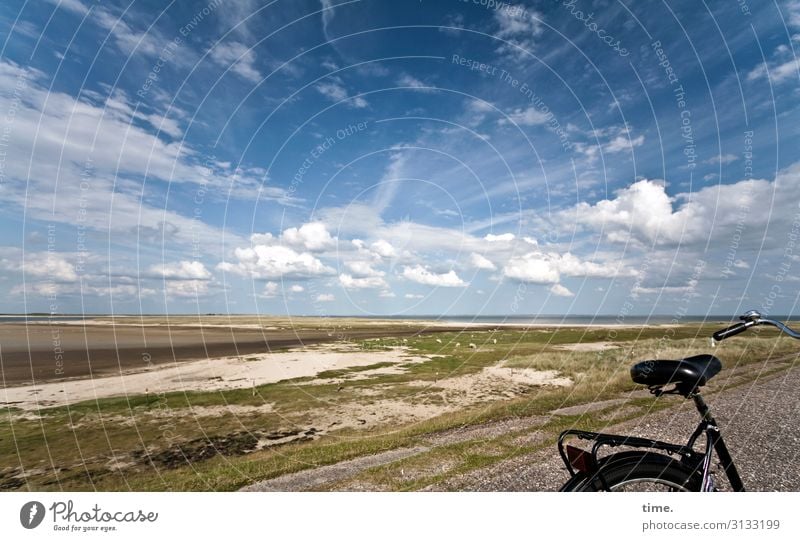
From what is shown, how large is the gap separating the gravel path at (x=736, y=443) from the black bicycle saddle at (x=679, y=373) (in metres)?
3.59

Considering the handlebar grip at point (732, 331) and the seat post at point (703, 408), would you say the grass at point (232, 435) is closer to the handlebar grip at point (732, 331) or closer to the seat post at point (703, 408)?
the seat post at point (703, 408)

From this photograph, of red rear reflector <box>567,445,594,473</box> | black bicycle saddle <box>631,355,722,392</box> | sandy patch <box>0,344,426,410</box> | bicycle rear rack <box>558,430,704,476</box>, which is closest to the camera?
bicycle rear rack <box>558,430,704,476</box>

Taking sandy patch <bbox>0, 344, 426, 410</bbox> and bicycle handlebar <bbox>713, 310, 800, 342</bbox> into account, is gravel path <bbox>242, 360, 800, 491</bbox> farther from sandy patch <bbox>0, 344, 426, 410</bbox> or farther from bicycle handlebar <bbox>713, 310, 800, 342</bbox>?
sandy patch <bbox>0, 344, 426, 410</bbox>

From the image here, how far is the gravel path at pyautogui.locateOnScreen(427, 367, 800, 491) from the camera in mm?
6230

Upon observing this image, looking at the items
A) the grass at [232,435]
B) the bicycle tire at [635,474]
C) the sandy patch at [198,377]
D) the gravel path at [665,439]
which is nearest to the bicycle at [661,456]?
the bicycle tire at [635,474]

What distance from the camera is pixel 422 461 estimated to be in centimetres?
791

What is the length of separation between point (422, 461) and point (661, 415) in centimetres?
702

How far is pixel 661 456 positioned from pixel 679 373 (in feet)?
2.34

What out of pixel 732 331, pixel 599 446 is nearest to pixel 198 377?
pixel 599 446

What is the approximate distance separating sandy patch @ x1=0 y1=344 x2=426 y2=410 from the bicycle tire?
24.5m

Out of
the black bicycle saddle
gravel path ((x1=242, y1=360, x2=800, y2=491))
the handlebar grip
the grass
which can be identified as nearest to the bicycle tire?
the black bicycle saddle

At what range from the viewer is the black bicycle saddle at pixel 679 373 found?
131 inches
